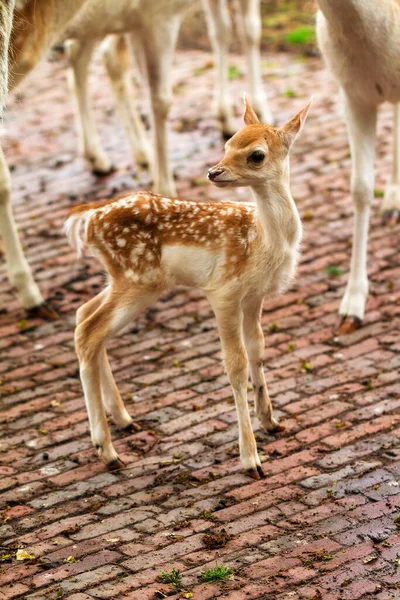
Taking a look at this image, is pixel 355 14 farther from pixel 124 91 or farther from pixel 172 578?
pixel 124 91

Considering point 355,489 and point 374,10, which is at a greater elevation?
point 374,10

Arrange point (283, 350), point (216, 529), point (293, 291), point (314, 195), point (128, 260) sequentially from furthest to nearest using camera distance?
point (314, 195) < point (293, 291) < point (283, 350) < point (128, 260) < point (216, 529)

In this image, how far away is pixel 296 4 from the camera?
14703 millimetres

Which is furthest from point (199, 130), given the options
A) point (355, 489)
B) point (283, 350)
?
point (355, 489)

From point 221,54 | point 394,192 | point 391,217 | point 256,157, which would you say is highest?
point 256,157

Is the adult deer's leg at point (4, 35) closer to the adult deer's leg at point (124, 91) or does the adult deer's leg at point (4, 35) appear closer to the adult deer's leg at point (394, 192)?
the adult deer's leg at point (394, 192)

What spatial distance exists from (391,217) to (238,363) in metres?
3.51

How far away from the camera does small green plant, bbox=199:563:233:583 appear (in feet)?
15.0

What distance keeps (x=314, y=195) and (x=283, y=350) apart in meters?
2.52

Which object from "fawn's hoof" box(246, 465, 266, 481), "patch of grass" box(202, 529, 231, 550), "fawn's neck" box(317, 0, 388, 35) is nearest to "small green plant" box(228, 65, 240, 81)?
"fawn's neck" box(317, 0, 388, 35)

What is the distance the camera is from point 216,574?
4.56 metres

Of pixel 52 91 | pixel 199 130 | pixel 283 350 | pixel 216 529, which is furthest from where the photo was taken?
pixel 52 91

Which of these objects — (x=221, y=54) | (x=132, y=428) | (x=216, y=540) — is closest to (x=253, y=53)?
(x=221, y=54)

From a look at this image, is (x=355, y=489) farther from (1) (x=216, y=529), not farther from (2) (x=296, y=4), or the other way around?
(2) (x=296, y=4)
